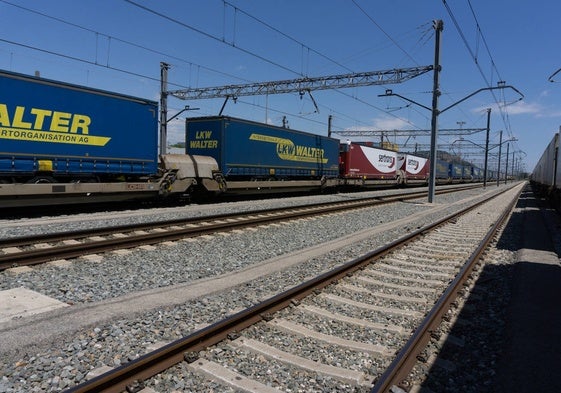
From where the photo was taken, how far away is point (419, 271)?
23.7 ft

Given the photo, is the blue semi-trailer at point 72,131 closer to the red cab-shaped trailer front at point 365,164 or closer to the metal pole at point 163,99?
the metal pole at point 163,99

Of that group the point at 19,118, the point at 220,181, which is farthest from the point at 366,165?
the point at 19,118

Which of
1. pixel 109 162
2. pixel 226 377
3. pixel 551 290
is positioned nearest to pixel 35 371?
pixel 226 377

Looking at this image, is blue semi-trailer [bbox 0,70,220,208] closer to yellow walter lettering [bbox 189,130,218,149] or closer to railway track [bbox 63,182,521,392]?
yellow walter lettering [bbox 189,130,218,149]

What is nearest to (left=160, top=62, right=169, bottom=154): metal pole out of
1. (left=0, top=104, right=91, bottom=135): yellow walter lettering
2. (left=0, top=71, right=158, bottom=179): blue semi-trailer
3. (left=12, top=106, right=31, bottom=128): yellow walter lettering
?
(left=0, top=71, right=158, bottom=179): blue semi-trailer

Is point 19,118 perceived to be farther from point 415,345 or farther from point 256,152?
point 415,345

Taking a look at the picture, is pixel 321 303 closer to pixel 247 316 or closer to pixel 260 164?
pixel 247 316

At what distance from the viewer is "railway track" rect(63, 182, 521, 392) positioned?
11.1ft

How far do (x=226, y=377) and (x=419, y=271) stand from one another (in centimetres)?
470

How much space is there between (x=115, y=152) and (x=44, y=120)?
8.65 feet

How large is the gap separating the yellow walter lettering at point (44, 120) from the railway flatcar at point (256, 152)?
6604 mm

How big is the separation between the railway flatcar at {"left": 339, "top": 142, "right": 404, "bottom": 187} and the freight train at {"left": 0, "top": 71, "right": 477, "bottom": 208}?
7064mm

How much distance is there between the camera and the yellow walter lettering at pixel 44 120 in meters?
11.7

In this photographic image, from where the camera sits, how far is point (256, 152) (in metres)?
Result: 21.2
